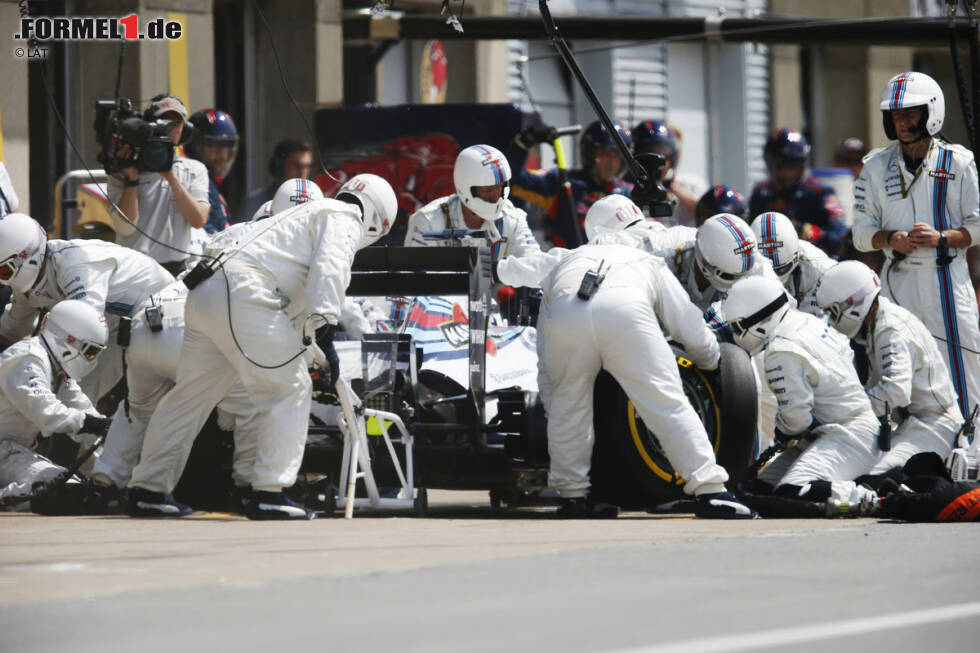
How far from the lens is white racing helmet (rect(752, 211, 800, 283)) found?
1013cm

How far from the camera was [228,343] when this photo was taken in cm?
840

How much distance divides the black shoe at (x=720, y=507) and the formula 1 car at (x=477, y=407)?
0.41 m

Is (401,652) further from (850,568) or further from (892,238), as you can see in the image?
(892,238)

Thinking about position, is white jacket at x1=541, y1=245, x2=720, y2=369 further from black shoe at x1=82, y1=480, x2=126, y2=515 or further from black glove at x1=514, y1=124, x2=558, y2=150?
black glove at x1=514, y1=124, x2=558, y2=150

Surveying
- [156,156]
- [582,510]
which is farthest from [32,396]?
[582,510]

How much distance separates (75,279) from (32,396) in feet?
2.51

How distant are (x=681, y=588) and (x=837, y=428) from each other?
3.72 meters

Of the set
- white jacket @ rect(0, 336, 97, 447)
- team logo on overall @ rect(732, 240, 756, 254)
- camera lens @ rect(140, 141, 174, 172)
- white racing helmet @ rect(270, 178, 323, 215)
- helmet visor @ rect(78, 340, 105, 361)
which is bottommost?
white jacket @ rect(0, 336, 97, 447)

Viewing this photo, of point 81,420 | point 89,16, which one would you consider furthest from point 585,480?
point 89,16

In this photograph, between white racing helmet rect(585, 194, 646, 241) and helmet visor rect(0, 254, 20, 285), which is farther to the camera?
white racing helmet rect(585, 194, 646, 241)

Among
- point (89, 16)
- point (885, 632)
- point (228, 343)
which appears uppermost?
point (89, 16)

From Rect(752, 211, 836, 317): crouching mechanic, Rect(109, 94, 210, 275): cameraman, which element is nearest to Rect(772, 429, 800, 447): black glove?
Rect(752, 211, 836, 317): crouching mechanic

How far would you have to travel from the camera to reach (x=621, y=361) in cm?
856

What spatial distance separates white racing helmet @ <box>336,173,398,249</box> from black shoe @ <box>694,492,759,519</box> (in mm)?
2269
